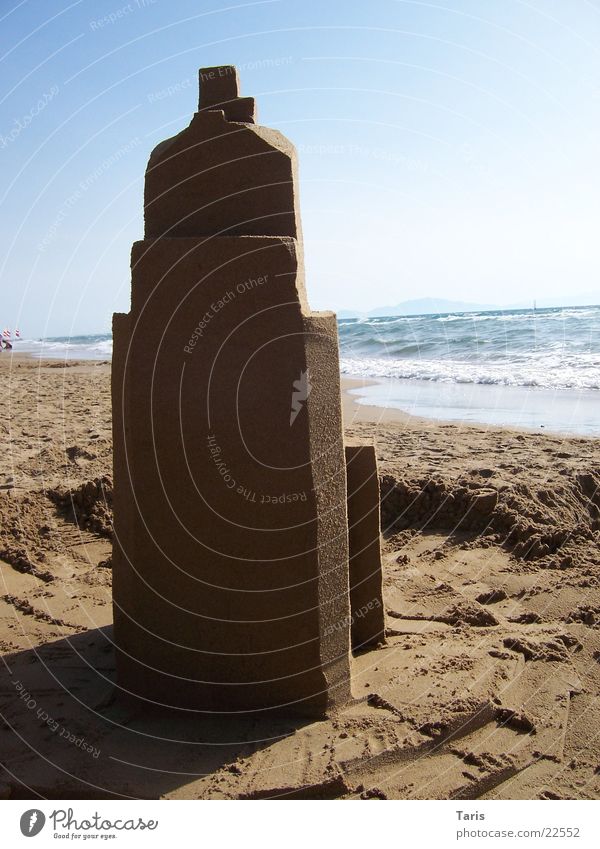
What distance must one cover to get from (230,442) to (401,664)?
1328mm

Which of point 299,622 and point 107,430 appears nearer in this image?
point 299,622

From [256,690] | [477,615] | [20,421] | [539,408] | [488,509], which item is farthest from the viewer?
[539,408]

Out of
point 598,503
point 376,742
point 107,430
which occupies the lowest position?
point 376,742

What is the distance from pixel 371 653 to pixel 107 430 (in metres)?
4.85

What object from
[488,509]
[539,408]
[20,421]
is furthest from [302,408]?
[539,408]

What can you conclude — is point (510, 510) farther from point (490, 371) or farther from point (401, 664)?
point (490, 371)

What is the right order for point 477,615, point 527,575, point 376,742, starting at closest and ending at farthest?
1. point 376,742
2. point 477,615
3. point 527,575

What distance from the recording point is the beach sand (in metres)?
2.60

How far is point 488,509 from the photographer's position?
16.4ft

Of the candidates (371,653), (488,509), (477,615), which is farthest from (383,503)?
(371,653)

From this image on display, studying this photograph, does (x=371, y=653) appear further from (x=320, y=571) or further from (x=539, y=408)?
(x=539, y=408)

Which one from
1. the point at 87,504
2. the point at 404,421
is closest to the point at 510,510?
the point at 87,504

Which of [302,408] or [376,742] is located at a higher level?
[302,408]

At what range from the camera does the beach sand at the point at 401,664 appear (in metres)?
2.60
